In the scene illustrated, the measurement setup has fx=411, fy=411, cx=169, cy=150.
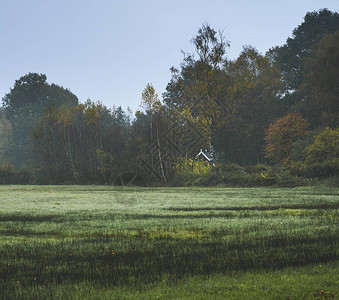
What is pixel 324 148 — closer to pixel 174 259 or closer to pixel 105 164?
pixel 105 164

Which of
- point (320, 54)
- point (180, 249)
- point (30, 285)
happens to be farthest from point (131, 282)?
point (320, 54)

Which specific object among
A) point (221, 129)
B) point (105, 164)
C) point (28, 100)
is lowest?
point (105, 164)

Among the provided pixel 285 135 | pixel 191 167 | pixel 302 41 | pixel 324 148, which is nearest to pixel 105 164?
pixel 191 167

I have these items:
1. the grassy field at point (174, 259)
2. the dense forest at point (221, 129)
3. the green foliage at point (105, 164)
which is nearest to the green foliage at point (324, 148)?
the dense forest at point (221, 129)

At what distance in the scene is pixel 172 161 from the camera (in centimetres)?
2620

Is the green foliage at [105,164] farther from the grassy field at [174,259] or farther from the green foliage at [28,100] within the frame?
the green foliage at [28,100]

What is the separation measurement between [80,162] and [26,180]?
19.2 feet

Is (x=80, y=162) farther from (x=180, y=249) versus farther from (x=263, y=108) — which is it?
(x=180, y=249)

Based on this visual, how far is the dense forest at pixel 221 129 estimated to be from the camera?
82.2 ft

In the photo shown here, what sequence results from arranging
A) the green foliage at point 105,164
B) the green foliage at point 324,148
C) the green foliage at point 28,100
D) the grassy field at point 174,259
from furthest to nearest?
the green foliage at point 28,100 < the green foliage at point 105,164 < the green foliage at point 324,148 < the grassy field at point 174,259

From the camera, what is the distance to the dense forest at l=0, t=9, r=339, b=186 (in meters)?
25.0

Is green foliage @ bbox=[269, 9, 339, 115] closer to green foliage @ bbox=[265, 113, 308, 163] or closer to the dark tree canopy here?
green foliage @ bbox=[265, 113, 308, 163]

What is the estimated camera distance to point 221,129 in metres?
36.8

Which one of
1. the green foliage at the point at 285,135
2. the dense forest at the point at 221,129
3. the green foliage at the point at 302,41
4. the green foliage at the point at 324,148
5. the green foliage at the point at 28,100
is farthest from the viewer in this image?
the green foliage at the point at 28,100
